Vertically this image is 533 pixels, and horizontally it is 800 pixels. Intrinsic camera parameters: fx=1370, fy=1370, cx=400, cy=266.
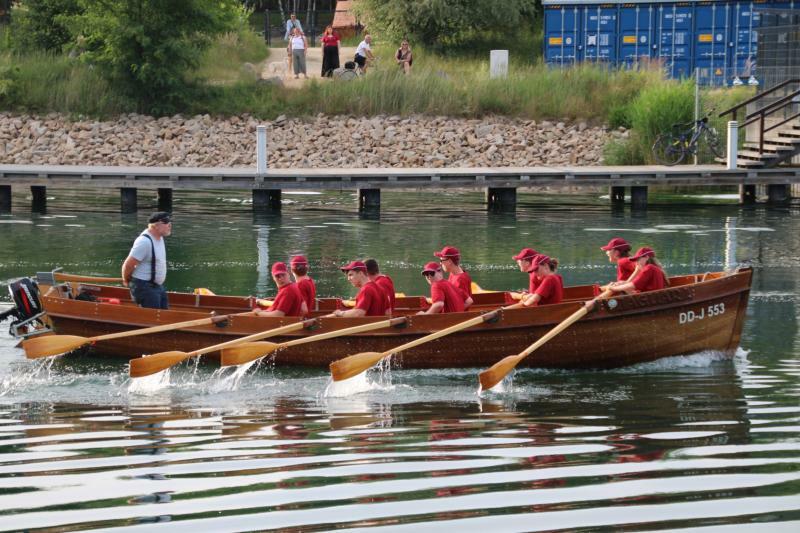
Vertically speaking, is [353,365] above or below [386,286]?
below

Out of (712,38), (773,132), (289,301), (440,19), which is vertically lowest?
(289,301)

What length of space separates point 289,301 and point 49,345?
271cm

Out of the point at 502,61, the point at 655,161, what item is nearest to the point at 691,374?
the point at 655,161

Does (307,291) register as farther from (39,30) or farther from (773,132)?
(39,30)

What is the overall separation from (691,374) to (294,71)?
30101 millimetres

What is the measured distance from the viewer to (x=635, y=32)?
4412cm

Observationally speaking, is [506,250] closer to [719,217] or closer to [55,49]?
[719,217]

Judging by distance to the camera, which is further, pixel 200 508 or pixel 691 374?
pixel 691 374

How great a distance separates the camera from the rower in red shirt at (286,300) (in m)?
15.7

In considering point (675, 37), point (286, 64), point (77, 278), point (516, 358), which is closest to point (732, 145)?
point (675, 37)

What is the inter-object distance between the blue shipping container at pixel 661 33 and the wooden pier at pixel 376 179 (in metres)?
11.5

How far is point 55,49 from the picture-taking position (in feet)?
149

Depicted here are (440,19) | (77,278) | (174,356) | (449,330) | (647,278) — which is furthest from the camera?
(440,19)

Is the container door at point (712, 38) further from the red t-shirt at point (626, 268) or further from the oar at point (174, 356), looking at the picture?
the oar at point (174, 356)
